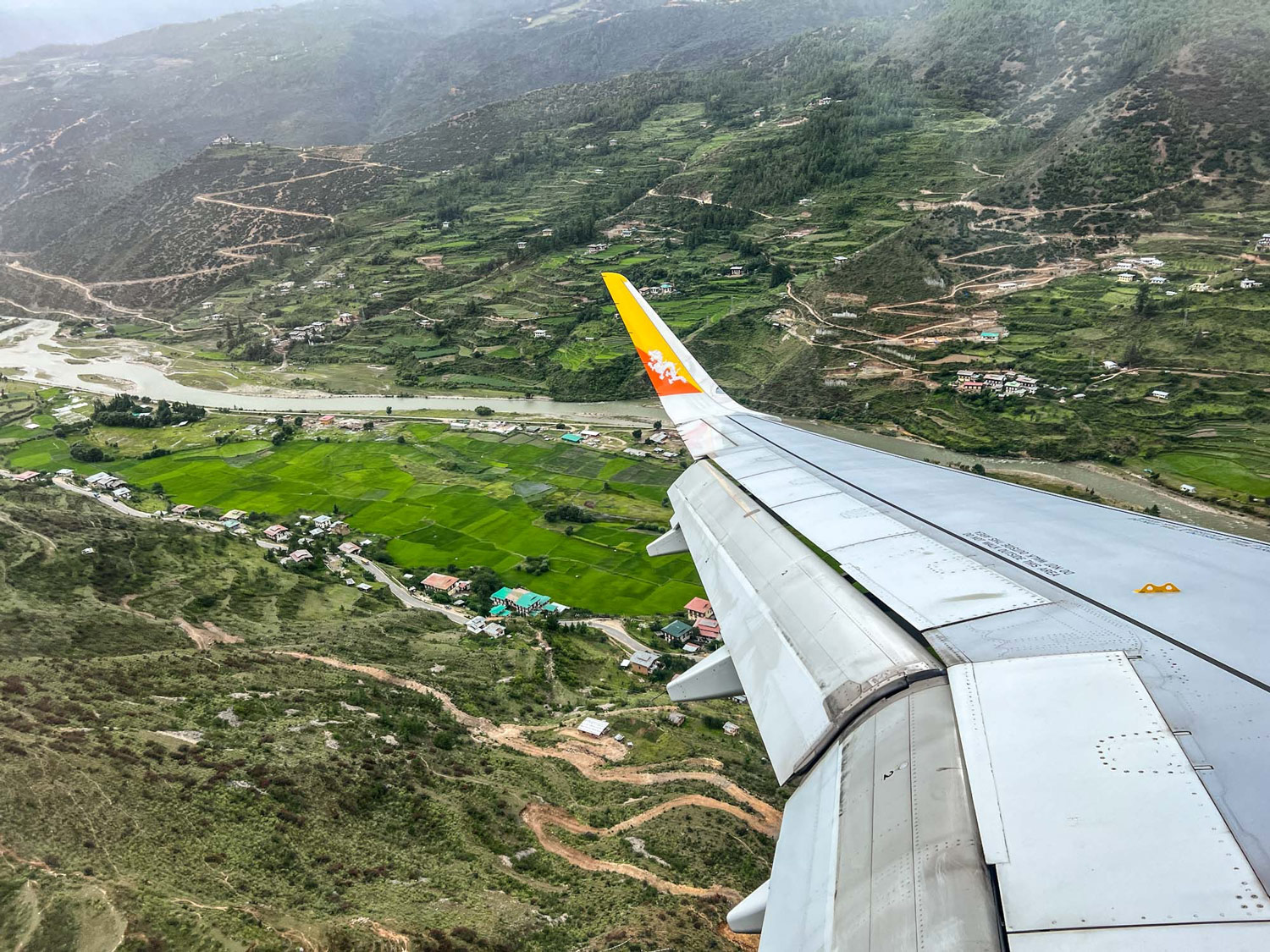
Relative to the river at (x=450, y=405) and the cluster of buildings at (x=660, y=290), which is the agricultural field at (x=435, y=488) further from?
the cluster of buildings at (x=660, y=290)

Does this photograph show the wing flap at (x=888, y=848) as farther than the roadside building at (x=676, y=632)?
No

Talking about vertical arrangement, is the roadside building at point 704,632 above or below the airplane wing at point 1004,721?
below

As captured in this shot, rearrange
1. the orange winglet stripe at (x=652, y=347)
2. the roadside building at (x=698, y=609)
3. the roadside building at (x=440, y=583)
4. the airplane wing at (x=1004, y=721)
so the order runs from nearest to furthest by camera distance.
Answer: the airplane wing at (x=1004, y=721)
the orange winglet stripe at (x=652, y=347)
the roadside building at (x=698, y=609)
the roadside building at (x=440, y=583)

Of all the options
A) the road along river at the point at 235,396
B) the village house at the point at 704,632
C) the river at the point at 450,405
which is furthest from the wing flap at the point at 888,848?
the road along river at the point at 235,396

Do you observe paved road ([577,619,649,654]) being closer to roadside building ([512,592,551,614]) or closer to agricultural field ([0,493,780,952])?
roadside building ([512,592,551,614])

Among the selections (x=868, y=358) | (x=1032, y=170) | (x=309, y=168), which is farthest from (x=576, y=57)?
(x=868, y=358)

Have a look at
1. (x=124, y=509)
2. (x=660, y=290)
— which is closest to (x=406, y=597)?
(x=124, y=509)

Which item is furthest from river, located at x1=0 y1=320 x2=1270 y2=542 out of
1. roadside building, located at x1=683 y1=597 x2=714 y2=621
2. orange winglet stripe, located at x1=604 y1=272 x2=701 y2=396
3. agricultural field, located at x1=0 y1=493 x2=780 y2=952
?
agricultural field, located at x1=0 y1=493 x2=780 y2=952

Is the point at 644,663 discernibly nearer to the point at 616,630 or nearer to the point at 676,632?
the point at 676,632
